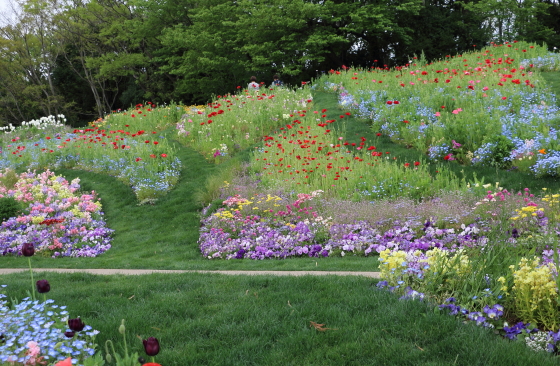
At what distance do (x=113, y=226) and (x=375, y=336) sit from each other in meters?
7.71

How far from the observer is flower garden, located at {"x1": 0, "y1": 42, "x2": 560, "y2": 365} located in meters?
3.81

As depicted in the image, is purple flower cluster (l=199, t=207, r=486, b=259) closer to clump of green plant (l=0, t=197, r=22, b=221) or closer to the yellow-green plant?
the yellow-green plant

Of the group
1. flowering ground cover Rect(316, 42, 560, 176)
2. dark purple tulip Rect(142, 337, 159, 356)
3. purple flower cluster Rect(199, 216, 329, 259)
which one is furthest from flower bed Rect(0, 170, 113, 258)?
flowering ground cover Rect(316, 42, 560, 176)

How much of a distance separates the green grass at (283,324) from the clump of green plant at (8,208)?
5355 millimetres

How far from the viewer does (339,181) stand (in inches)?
360

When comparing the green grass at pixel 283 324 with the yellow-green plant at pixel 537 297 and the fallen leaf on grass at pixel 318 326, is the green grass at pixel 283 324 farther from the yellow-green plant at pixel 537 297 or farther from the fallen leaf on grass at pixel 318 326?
the yellow-green plant at pixel 537 297

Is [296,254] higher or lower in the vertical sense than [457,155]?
lower

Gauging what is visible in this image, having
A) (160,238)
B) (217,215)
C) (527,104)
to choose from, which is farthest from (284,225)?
(527,104)

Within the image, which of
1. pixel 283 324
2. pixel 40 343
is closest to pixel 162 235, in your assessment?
pixel 283 324

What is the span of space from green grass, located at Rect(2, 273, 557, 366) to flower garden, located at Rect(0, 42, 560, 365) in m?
0.31

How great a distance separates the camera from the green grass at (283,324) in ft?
10.7

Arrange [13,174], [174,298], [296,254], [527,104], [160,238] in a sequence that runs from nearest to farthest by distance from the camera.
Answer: [174,298] → [296,254] → [160,238] → [527,104] → [13,174]

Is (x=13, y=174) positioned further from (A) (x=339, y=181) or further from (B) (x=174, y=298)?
(B) (x=174, y=298)

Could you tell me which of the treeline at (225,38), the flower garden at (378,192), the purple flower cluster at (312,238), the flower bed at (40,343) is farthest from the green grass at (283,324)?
the treeline at (225,38)
